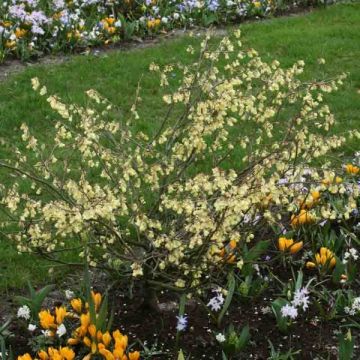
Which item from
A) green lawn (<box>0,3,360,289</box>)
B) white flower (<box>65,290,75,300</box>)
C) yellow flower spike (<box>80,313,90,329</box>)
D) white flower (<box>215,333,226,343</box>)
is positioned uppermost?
yellow flower spike (<box>80,313,90,329</box>)

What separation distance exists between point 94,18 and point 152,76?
1.74 metres

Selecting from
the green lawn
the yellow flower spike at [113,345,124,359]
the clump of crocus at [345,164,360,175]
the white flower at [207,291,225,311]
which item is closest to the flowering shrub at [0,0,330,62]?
the green lawn

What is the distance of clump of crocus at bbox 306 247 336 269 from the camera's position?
13.4 ft

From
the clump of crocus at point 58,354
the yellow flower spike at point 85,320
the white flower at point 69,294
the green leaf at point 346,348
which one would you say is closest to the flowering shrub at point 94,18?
the white flower at point 69,294

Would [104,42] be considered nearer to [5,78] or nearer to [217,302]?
[5,78]

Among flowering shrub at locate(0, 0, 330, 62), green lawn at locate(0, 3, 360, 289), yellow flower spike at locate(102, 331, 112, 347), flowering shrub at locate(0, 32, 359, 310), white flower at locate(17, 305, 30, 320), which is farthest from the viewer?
flowering shrub at locate(0, 0, 330, 62)

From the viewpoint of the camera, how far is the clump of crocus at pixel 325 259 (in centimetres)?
409

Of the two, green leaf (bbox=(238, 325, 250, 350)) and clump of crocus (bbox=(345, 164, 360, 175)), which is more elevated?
clump of crocus (bbox=(345, 164, 360, 175))

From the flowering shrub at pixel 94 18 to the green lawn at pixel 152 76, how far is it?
337 mm

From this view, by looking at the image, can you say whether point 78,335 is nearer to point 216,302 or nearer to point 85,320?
point 85,320

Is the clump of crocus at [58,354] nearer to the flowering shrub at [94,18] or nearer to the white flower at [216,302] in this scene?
the white flower at [216,302]

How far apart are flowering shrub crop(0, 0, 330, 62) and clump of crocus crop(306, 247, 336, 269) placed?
4578 millimetres

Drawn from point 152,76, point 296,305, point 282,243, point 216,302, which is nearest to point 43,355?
point 216,302

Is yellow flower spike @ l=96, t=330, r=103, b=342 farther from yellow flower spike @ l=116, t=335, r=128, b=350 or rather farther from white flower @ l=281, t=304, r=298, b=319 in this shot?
white flower @ l=281, t=304, r=298, b=319
